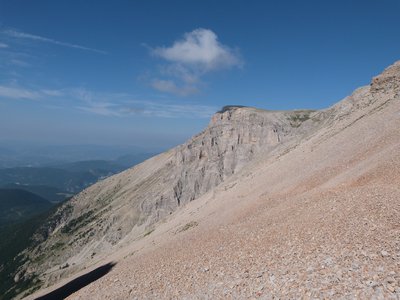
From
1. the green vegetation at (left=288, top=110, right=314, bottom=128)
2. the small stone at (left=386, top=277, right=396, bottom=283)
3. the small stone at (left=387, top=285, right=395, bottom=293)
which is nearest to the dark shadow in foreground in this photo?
the small stone at (left=386, top=277, right=396, bottom=283)

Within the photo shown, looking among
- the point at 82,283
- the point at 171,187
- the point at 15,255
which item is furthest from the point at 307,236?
the point at 15,255

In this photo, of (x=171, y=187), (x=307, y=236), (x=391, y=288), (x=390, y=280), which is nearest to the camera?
(x=391, y=288)

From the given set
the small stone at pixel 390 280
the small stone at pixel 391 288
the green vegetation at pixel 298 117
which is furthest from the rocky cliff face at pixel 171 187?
the small stone at pixel 391 288

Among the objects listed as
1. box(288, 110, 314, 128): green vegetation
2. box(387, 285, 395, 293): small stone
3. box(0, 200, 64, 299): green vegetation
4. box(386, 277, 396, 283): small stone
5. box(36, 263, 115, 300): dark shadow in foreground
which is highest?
box(288, 110, 314, 128): green vegetation

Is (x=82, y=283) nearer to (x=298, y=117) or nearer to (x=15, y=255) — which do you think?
(x=298, y=117)

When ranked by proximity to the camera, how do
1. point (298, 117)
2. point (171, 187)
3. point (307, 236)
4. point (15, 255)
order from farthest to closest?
1. point (15, 255)
2. point (298, 117)
3. point (171, 187)
4. point (307, 236)

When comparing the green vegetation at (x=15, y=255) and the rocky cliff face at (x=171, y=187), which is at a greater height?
the rocky cliff face at (x=171, y=187)

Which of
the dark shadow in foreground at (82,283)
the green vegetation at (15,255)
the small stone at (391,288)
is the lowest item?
the green vegetation at (15,255)

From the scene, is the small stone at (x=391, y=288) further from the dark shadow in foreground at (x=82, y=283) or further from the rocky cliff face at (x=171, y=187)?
the rocky cliff face at (x=171, y=187)

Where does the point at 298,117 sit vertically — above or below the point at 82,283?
above

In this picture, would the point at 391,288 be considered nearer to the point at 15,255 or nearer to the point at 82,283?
the point at 82,283

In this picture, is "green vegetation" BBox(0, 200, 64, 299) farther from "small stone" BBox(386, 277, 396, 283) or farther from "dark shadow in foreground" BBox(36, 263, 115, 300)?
"small stone" BBox(386, 277, 396, 283)

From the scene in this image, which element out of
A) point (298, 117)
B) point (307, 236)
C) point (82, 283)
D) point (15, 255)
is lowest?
point (15, 255)

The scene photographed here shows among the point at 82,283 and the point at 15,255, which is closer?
the point at 82,283
